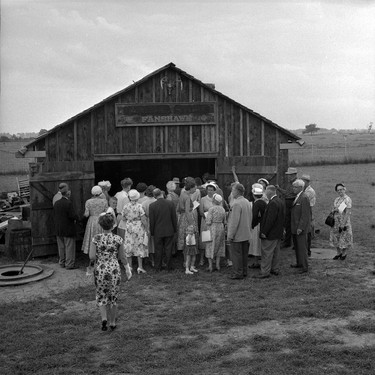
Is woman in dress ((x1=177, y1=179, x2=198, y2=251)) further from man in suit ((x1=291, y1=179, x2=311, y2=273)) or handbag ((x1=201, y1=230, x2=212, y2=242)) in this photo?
man in suit ((x1=291, y1=179, x2=311, y2=273))

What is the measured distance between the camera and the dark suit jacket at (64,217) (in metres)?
11.6

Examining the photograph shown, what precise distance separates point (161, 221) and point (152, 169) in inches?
323

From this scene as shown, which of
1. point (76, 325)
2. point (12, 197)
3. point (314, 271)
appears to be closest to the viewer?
point (76, 325)

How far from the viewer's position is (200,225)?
39.4 ft

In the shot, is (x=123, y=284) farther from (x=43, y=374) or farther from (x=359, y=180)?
(x=359, y=180)

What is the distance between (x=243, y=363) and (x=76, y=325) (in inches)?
116

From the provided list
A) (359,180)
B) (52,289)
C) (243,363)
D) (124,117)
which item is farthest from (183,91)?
(359,180)

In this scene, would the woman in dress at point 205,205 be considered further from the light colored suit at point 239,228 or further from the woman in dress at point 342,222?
the woman in dress at point 342,222

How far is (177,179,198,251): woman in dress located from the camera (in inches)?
445

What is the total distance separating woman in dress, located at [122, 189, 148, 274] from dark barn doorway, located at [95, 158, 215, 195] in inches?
301

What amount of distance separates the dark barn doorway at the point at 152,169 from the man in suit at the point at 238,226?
8040 mm

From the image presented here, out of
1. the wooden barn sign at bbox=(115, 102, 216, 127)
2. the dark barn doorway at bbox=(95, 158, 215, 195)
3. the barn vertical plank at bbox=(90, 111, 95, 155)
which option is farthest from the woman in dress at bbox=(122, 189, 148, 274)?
the dark barn doorway at bbox=(95, 158, 215, 195)

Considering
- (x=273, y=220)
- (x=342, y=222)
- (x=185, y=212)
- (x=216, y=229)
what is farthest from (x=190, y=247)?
(x=342, y=222)

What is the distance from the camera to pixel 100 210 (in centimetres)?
1145
